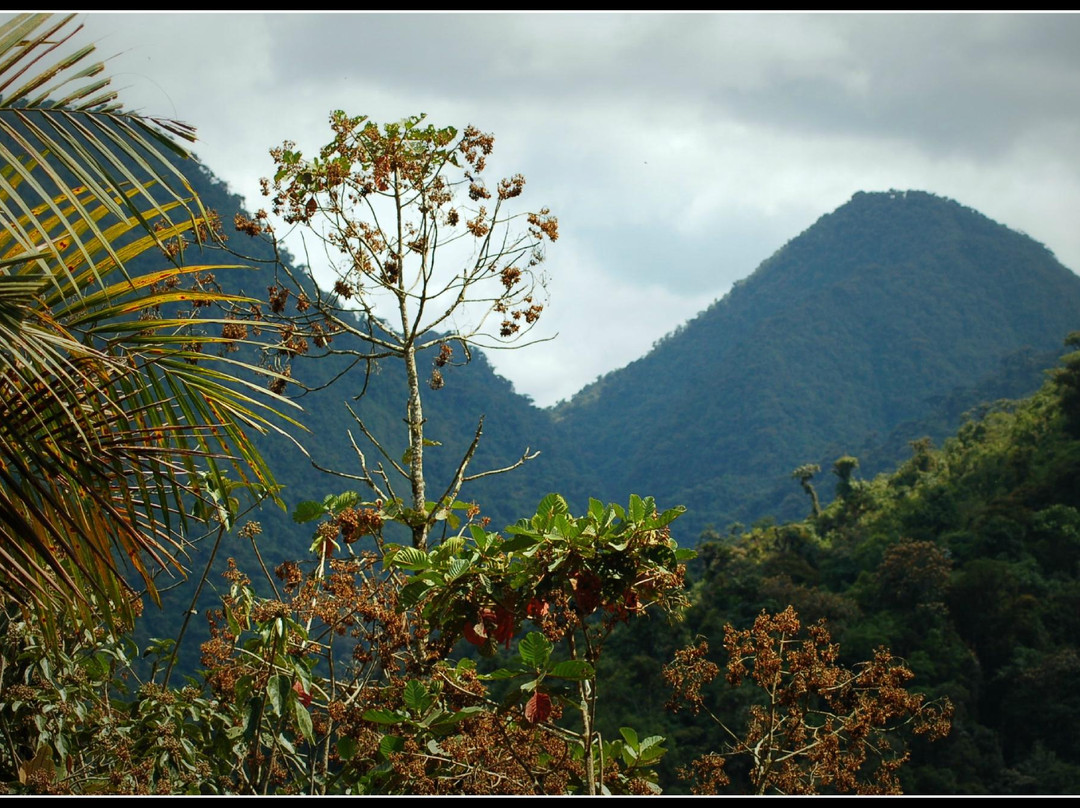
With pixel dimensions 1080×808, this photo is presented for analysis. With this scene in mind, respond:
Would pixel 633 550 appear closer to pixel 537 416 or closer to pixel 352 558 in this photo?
pixel 352 558

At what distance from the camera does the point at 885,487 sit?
35125mm

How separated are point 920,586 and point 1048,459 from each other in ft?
24.6

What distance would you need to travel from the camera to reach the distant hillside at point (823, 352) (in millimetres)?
65938

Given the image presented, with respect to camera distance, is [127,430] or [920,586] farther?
[920,586]

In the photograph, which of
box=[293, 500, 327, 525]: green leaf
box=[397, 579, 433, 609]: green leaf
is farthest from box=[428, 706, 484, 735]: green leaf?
box=[293, 500, 327, 525]: green leaf

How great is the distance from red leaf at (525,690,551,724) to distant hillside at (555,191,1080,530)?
5507cm

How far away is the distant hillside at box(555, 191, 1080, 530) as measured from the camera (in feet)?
216

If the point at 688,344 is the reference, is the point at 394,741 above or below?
below

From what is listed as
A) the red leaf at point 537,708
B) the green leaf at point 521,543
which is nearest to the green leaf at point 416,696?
the red leaf at point 537,708

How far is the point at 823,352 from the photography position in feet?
263

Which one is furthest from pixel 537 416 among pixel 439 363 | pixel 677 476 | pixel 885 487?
pixel 439 363

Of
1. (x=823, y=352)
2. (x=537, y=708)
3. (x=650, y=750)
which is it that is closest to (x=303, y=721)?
(x=537, y=708)

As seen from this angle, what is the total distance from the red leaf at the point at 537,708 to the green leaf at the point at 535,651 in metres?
0.06

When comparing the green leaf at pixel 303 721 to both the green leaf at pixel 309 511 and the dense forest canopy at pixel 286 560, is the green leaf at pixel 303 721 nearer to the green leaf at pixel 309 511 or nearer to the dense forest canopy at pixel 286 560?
the dense forest canopy at pixel 286 560
